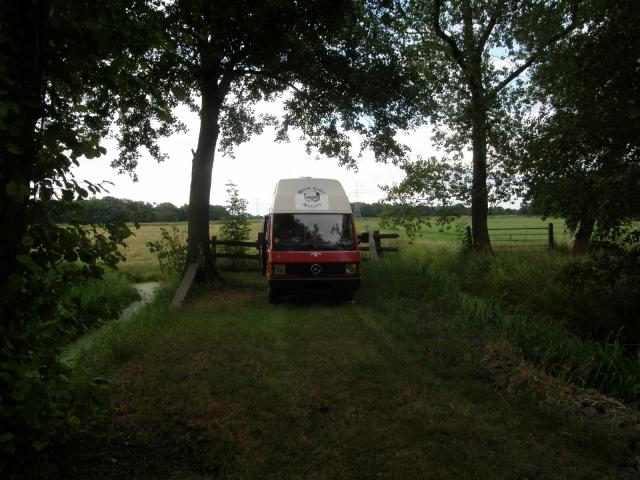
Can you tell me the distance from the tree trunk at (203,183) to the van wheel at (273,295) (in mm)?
3179

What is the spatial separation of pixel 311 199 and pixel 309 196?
0.11m

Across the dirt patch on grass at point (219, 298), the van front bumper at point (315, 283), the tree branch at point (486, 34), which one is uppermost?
the tree branch at point (486, 34)

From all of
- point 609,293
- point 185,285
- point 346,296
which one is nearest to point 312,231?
point 346,296

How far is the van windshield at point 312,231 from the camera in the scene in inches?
406

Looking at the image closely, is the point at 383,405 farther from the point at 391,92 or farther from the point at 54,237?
the point at 391,92

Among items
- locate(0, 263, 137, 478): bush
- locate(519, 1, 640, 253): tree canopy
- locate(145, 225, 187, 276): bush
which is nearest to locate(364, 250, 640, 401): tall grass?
locate(519, 1, 640, 253): tree canopy

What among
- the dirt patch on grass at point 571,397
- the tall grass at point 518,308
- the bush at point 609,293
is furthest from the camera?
the bush at point 609,293

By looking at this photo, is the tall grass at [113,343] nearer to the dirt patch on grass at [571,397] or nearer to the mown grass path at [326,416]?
the mown grass path at [326,416]

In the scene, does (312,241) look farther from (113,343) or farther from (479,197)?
(479,197)

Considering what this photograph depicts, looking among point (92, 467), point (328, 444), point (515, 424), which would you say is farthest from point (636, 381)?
point (92, 467)

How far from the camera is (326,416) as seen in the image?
14.6 ft

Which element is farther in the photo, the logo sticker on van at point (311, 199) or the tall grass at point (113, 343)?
the logo sticker on van at point (311, 199)

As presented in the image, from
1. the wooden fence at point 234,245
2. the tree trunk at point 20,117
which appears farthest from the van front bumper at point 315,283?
the tree trunk at point 20,117

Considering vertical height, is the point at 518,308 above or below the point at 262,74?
below
